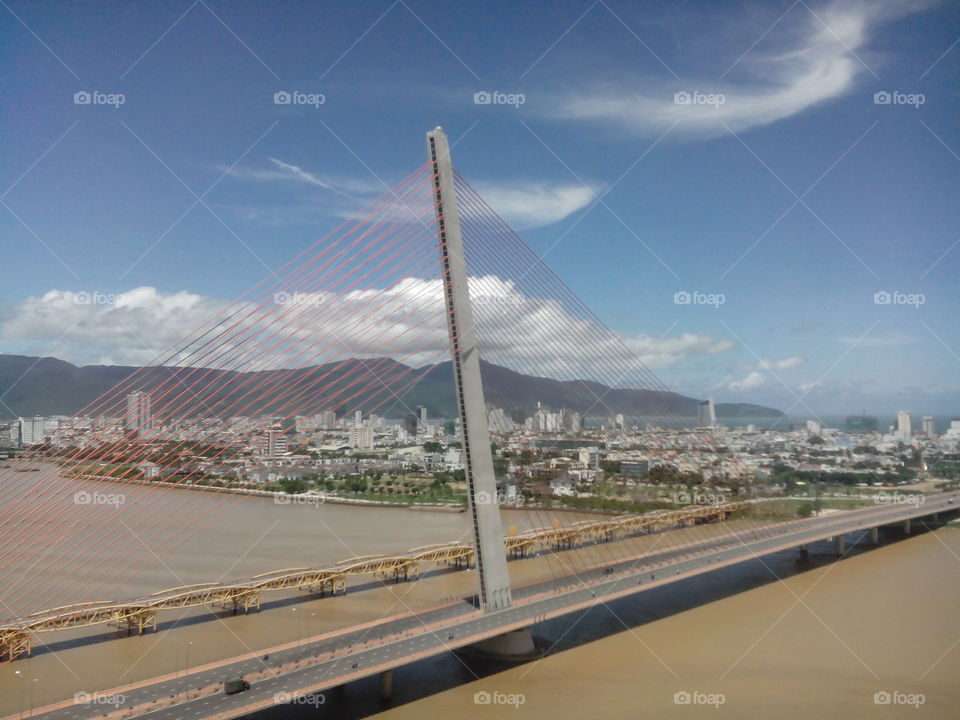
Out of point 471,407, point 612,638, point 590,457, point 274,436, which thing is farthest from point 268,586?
point 590,457

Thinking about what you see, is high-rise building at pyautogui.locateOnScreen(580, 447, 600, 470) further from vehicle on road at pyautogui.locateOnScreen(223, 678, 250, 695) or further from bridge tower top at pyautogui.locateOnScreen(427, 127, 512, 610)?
vehicle on road at pyautogui.locateOnScreen(223, 678, 250, 695)

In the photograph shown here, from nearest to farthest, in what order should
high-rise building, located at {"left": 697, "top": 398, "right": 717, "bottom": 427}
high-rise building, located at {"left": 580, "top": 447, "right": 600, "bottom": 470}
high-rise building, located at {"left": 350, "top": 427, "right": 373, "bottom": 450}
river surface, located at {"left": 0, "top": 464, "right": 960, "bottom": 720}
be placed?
1. river surface, located at {"left": 0, "top": 464, "right": 960, "bottom": 720}
2. high-rise building, located at {"left": 580, "top": 447, "right": 600, "bottom": 470}
3. high-rise building, located at {"left": 350, "top": 427, "right": 373, "bottom": 450}
4. high-rise building, located at {"left": 697, "top": 398, "right": 717, "bottom": 427}

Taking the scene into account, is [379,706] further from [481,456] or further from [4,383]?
[4,383]

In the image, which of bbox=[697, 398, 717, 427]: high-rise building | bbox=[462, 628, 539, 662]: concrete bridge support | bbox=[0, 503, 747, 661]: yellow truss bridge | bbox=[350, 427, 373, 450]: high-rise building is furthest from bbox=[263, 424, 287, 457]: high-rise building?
bbox=[697, 398, 717, 427]: high-rise building

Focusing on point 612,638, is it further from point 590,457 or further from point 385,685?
point 590,457

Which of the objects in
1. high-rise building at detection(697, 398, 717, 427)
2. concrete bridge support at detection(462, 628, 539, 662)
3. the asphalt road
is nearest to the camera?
the asphalt road

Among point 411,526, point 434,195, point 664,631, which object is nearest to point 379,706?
point 664,631

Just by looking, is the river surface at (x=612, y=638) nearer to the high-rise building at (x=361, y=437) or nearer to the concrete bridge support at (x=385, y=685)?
the concrete bridge support at (x=385, y=685)
